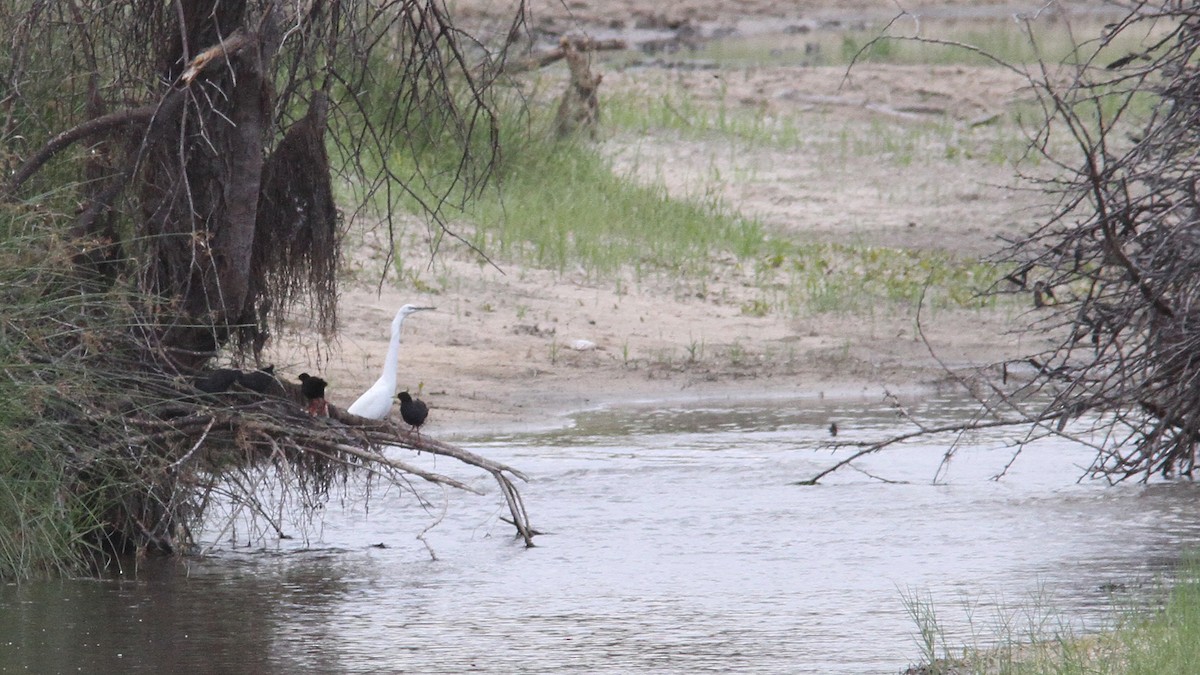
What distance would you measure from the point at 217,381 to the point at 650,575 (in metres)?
1.86

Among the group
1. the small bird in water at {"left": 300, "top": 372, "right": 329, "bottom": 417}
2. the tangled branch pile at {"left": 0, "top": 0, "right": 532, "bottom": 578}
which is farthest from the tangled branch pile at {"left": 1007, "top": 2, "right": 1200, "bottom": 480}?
the small bird in water at {"left": 300, "top": 372, "right": 329, "bottom": 417}

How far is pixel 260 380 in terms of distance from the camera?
23.0 ft

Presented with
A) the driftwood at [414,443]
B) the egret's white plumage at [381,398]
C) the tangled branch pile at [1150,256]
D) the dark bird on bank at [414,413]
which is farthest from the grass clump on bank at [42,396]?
the tangled branch pile at [1150,256]

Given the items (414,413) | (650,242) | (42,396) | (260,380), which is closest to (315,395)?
(260,380)

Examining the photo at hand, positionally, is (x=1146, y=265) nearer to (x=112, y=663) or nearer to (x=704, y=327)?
(x=112, y=663)

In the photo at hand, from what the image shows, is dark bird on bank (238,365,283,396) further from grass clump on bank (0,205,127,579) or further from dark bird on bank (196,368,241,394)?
grass clump on bank (0,205,127,579)

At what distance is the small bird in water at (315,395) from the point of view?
7.16m

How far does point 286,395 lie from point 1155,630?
11.9 feet

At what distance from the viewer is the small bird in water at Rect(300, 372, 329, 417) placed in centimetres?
716

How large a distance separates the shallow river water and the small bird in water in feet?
2.03

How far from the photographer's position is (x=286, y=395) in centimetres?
723

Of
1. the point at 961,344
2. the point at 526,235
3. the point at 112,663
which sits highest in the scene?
the point at 526,235

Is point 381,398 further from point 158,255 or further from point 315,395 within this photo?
point 158,255

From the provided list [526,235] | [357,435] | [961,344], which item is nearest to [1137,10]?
[357,435]
